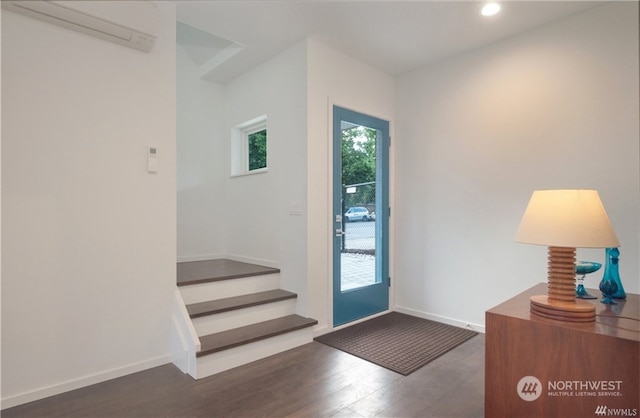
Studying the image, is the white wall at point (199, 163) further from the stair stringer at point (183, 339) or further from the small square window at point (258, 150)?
the stair stringer at point (183, 339)

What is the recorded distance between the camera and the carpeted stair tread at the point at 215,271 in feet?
9.58

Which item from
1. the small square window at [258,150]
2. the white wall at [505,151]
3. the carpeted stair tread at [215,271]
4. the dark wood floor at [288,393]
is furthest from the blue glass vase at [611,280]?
the small square window at [258,150]

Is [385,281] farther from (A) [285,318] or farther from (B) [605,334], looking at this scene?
(B) [605,334]

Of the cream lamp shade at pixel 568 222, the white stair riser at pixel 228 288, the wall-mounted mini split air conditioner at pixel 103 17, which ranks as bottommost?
the white stair riser at pixel 228 288

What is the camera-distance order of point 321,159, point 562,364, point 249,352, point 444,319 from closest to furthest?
1. point 562,364
2. point 249,352
3. point 321,159
4. point 444,319

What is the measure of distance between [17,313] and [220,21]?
2555 millimetres

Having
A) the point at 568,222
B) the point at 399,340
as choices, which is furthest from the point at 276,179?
the point at 568,222

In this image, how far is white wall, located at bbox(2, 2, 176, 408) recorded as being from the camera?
1948 mm

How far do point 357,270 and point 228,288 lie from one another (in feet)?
4.46

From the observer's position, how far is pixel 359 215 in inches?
139

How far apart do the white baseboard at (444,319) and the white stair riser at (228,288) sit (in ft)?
5.07

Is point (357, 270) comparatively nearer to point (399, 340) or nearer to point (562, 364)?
point (399, 340)

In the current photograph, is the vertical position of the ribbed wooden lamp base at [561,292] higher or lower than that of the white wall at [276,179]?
lower

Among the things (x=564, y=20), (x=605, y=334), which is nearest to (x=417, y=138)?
(x=564, y=20)
